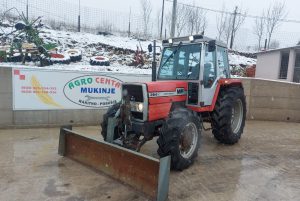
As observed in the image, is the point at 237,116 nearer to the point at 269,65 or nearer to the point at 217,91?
the point at 217,91

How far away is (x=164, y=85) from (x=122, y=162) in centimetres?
159

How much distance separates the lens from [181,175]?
194 inches

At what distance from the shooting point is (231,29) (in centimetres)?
3103

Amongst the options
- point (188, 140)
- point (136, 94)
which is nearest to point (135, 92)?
point (136, 94)

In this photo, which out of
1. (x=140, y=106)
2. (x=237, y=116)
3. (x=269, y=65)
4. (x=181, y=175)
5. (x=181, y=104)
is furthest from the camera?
(x=269, y=65)

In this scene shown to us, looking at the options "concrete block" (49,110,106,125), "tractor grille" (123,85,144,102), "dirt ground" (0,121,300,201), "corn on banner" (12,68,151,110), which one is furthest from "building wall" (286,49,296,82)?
"tractor grille" (123,85,144,102)

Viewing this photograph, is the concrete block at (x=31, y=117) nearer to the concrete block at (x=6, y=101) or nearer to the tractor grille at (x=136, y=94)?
the concrete block at (x=6, y=101)

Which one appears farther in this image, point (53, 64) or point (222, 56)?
point (53, 64)

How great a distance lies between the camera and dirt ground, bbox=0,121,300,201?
166 inches

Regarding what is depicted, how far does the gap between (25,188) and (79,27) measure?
749 inches

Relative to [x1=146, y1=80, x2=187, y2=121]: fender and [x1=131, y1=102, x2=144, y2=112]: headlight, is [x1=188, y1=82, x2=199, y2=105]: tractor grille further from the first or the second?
[x1=131, y1=102, x2=144, y2=112]: headlight

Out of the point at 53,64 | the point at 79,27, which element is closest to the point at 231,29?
the point at 79,27

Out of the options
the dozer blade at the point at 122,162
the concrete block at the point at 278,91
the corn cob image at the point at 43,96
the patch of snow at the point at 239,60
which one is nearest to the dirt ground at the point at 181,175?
the dozer blade at the point at 122,162

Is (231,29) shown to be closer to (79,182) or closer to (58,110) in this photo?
(58,110)
